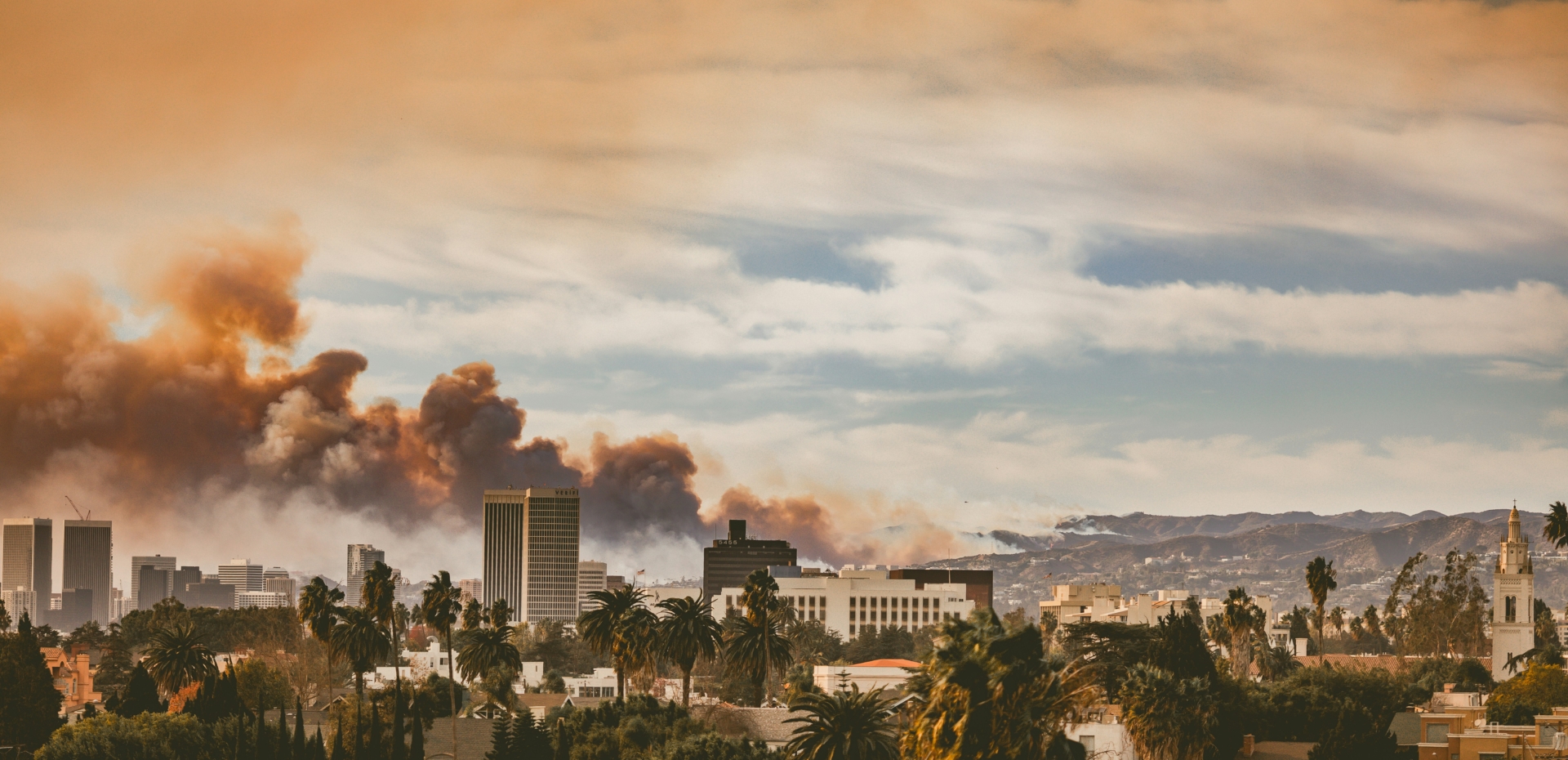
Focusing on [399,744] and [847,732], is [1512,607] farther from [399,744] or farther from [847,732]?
[847,732]

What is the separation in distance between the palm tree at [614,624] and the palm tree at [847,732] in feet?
148

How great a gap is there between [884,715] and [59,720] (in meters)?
75.7

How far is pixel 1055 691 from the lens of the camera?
52.1 metres

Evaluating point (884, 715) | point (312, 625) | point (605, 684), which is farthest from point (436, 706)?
point (884, 715)

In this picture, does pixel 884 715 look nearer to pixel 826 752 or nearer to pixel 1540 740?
pixel 826 752

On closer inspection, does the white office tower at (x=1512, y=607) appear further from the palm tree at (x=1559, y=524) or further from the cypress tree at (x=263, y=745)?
the cypress tree at (x=263, y=745)

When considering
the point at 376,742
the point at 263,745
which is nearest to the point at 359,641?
the point at 376,742

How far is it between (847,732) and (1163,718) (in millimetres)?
33264

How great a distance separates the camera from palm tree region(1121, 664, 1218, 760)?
286 feet

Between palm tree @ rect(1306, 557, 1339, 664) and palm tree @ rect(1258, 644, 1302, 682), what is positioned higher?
palm tree @ rect(1306, 557, 1339, 664)

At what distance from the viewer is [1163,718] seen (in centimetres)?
8725

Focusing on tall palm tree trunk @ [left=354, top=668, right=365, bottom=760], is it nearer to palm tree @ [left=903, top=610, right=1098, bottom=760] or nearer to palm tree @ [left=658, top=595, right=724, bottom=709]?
palm tree @ [left=658, top=595, right=724, bottom=709]

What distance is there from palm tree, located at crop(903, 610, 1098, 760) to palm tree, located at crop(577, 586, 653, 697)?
2148 inches

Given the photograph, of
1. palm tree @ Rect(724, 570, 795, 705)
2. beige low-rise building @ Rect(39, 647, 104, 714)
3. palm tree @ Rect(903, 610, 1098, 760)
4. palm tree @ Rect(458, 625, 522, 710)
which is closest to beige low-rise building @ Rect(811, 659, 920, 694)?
palm tree @ Rect(724, 570, 795, 705)
